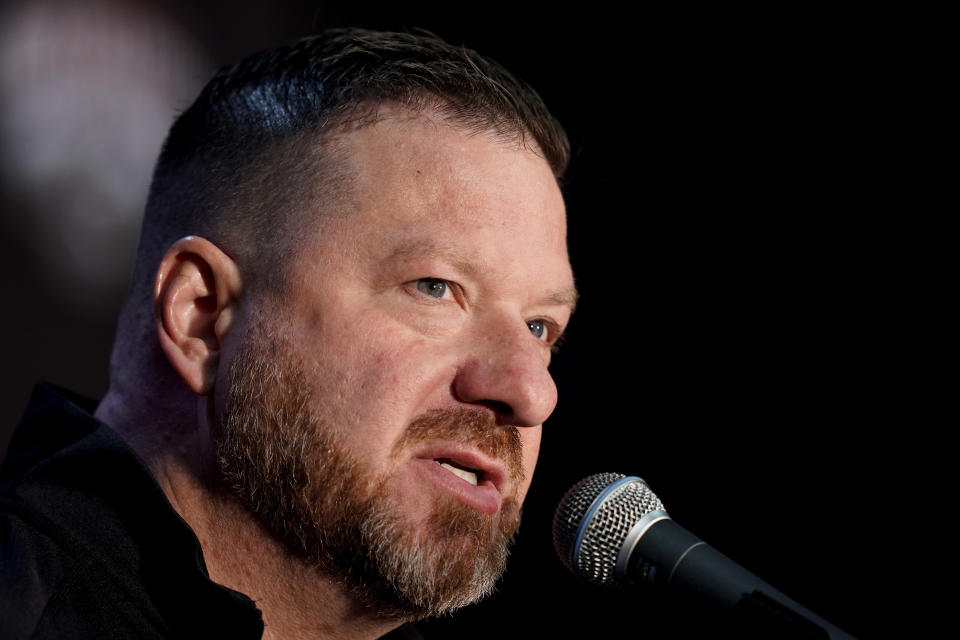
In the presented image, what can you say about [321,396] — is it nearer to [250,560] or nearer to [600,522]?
[250,560]

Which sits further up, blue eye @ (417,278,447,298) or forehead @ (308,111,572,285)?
forehead @ (308,111,572,285)

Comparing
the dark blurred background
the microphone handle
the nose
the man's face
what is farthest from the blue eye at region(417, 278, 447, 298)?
the dark blurred background

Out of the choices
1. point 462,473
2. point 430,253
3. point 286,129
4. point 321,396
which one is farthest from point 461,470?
point 286,129

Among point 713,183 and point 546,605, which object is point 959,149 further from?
point 546,605

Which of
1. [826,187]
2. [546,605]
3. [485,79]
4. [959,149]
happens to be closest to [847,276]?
[826,187]

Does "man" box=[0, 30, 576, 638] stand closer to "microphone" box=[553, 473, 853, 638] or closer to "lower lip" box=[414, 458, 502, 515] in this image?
"lower lip" box=[414, 458, 502, 515]

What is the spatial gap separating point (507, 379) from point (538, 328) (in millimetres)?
406

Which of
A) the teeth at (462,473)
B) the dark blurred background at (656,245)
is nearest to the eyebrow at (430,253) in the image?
the teeth at (462,473)

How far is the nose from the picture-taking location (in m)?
1.57

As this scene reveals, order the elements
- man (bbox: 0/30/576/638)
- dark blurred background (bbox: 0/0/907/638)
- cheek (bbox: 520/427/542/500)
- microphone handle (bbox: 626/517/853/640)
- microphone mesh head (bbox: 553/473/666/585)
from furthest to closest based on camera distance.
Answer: dark blurred background (bbox: 0/0/907/638)
cheek (bbox: 520/427/542/500)
man (bbox: 0/30/576/638)
microphone mesh head (bbox: 553/473/666/585)
microphone handle (bbox: 626/517/853/640)

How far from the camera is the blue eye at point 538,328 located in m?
1.91

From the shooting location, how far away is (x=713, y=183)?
278 centimetres

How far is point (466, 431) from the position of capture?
5.09 feet

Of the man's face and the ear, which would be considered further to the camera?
the ear
